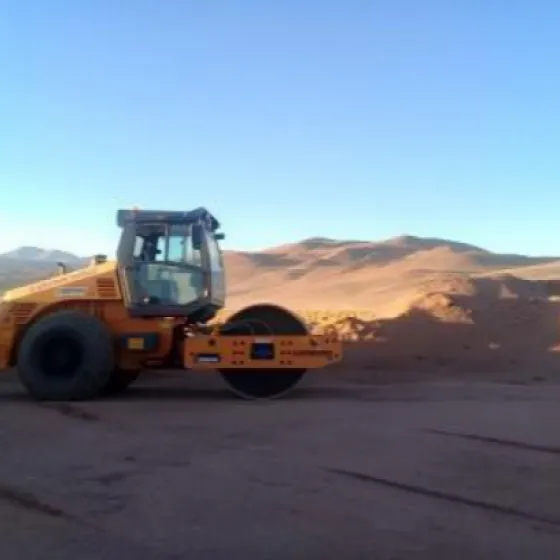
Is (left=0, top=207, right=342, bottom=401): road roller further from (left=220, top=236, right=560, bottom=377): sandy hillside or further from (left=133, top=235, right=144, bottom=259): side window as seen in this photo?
(left=220, top=236, right=560, bottom=377): sandy hillside

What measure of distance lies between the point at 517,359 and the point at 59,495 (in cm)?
1406

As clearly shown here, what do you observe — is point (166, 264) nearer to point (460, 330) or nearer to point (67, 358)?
point (67, 358)

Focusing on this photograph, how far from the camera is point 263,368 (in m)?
13.8

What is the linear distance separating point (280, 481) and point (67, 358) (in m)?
6.49

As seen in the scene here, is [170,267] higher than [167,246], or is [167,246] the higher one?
[167,246]

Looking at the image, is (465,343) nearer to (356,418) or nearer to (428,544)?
(356,418)

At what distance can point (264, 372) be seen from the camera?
552 inches

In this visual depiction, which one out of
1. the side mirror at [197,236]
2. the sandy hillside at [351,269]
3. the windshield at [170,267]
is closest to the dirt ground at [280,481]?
the windshield at [170,267]

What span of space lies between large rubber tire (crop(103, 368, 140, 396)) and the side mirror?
90.9 inches

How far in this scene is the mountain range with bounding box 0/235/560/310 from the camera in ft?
173

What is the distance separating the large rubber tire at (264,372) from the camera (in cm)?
1398

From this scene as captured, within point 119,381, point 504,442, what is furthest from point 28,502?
point 119,381

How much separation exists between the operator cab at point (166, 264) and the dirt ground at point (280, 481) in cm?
170

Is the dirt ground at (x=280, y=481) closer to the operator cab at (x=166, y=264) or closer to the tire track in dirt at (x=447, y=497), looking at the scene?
the tire track in dirt at (x=447, y=497)
